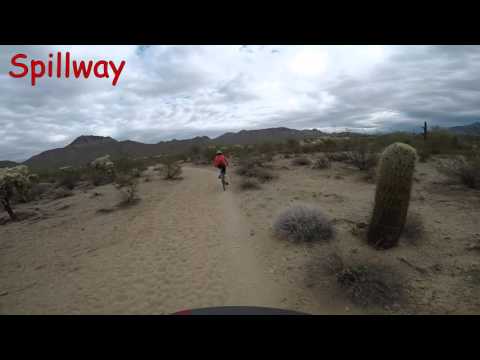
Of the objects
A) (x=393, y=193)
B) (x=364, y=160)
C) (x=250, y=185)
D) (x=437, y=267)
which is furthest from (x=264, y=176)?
(x=437, y=267)

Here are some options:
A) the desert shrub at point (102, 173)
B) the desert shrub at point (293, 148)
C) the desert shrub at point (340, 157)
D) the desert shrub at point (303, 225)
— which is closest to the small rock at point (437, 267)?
the desert shrub at point (303, 225)

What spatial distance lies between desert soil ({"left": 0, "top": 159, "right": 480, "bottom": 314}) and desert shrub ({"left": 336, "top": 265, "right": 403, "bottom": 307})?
0.32 feet

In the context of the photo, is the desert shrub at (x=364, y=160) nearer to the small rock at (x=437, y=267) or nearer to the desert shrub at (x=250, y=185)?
the desert shrub at (x=250, y=185)

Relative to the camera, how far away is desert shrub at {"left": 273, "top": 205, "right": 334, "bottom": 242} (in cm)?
514

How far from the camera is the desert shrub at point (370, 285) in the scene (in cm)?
322

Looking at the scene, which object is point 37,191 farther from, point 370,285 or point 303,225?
point 370,285

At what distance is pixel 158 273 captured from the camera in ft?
15.4

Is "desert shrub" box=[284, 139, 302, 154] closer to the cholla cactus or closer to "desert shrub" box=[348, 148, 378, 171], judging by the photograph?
"desert shrub" box=[348, 148, 378, 171]

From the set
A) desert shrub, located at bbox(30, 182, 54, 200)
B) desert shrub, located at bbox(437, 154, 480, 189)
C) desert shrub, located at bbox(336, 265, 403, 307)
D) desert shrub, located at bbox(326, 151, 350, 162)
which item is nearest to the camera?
desert shrub, located at bbox(336, 265, 403, 307)

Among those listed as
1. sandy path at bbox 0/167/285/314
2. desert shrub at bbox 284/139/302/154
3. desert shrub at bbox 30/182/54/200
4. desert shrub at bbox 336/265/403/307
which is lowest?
sandy path at bbox 0/167/285/314

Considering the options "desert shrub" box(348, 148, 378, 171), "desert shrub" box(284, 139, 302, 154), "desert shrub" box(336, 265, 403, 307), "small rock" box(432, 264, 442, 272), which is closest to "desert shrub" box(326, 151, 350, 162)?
"desert shrub" box(348, 148, 378, 171)

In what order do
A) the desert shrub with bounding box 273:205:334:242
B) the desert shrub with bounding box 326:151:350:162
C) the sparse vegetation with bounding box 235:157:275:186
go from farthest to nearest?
the desert shrub with bounding box 326:151:350:162
the sparse vegetation with bounding box 235:157:275:186
the desert shrub with bounding box 273:205:334:242

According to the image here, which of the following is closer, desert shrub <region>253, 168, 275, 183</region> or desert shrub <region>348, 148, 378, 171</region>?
desert shrub <region>348, 148, 378, 171</region>
